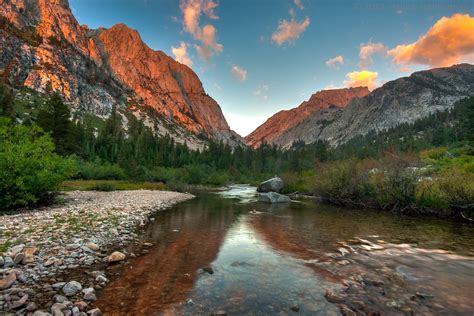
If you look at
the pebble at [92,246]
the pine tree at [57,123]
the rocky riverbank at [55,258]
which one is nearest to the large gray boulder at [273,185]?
the pine tree at [57,123]

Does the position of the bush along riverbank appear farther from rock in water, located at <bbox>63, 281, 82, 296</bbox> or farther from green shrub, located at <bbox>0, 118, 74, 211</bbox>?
green shrub, located at <bbox>0, 118, 74, 211</bbox>

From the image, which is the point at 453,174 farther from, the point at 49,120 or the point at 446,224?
the point at 49,120

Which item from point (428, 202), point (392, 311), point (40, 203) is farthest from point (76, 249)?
point (428, 202)

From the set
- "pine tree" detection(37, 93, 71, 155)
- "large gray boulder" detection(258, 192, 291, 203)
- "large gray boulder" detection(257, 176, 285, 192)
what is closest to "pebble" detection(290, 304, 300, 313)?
"large gray boulder" detection(258, 192, 291, 203)

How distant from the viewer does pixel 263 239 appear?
16.0 metres

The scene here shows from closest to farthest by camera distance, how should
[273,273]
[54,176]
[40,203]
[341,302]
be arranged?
[341,302] < [273,273] < [54,176] < [40,203]

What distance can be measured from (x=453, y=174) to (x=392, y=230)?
39.0ft

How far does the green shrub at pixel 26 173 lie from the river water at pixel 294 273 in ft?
27.0

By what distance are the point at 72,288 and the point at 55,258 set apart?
2571 millimetres

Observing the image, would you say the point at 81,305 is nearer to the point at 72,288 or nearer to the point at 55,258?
the point at 72,288

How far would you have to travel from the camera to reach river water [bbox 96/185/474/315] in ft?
24.4

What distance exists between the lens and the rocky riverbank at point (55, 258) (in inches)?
262

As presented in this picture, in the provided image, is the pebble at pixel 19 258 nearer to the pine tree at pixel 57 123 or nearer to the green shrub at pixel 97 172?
the green shrub at pixel 97 172

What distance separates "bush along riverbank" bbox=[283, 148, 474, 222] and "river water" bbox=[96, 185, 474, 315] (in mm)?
6677
